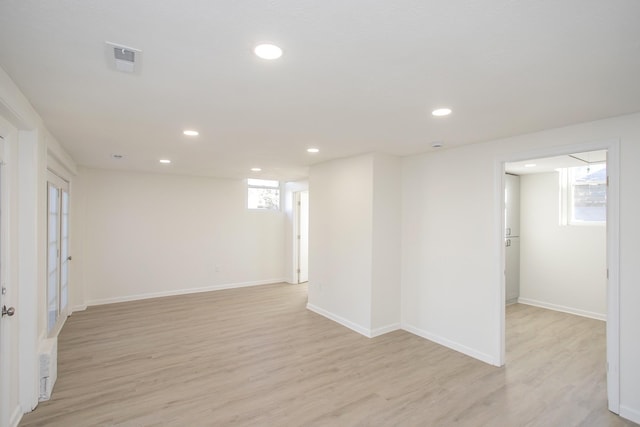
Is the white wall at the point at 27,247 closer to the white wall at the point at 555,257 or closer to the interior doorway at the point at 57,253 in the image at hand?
the interior doorway at the point at 57,253

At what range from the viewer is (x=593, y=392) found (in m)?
2.87

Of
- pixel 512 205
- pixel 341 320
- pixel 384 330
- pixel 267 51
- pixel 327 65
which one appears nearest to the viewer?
pixel 267 51

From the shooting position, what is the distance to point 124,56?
166 centimetres

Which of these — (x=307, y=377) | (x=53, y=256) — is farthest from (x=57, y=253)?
(x=307, y=377)

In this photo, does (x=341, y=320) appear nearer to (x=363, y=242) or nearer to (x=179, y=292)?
(x=363, y=242)

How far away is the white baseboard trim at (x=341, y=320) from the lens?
4203 mm

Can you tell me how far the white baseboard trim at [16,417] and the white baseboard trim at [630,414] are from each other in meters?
4.56

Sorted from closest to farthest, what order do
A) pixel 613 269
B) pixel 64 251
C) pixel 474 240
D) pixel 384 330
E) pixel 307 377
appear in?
pixel 613 269 → pixel 307 377 → pixel 474 240 → pixel 384 330 → pixel 64 251

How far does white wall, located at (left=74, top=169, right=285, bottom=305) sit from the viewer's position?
5637mm

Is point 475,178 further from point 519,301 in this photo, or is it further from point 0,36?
point 0,36

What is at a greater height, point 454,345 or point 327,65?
point 327,65

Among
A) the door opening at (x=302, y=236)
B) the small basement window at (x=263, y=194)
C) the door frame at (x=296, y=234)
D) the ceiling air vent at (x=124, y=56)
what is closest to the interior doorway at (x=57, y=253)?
the ceiling air vent at (x=124, y=56)

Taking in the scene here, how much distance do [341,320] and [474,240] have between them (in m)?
2.13

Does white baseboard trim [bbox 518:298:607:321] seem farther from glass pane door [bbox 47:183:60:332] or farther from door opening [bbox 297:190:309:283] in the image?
glass pane door [bbox 47:183:60:332]
